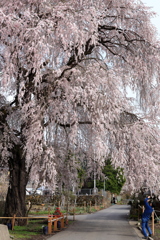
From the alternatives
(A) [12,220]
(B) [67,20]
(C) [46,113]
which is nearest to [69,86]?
(C) [46,113]

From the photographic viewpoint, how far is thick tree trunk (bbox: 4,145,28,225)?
55.0ft

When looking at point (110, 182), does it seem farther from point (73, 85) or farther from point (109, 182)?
point (73, 85)

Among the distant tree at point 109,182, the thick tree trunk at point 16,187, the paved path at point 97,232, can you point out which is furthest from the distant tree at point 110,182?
the thick tree trunk at point 16,187

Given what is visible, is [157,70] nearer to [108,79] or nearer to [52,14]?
[108,79]

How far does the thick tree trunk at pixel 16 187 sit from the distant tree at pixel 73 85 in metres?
0.05

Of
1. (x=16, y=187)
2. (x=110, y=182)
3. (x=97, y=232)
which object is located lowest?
(x=97, y=232)

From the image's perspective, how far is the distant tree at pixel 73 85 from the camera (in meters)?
12.5

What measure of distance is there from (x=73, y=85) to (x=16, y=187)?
21.0 feet

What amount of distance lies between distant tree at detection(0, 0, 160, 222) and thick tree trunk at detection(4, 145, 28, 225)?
0.05 metres

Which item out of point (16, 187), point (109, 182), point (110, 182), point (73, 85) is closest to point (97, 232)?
point (16, 187)

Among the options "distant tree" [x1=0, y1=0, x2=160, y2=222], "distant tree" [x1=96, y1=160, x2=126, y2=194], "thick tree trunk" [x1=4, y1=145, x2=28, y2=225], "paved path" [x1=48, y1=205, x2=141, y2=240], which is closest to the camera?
"distant tree" [x1=0, y1=0, x2=160, y2=222]

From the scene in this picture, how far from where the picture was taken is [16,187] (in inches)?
667

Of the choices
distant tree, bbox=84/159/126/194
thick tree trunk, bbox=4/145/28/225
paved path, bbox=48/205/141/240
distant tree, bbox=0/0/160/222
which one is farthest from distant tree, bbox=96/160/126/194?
distant tree, bbox=0/0/160/222

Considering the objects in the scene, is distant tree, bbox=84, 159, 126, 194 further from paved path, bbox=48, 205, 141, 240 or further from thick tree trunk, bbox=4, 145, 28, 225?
thick tree trunk, bbox=4, 145, 28, 225
